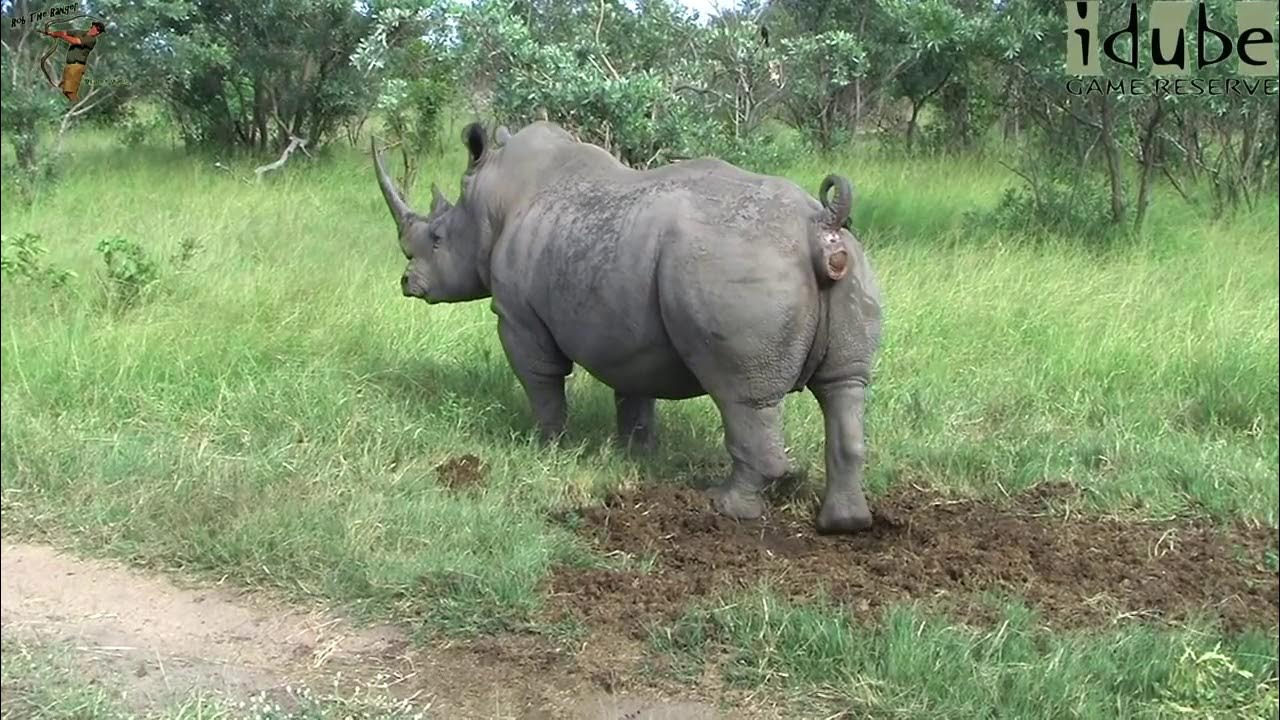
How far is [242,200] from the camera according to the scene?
930 cm

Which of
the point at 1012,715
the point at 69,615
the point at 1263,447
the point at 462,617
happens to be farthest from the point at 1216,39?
the point at 69,615

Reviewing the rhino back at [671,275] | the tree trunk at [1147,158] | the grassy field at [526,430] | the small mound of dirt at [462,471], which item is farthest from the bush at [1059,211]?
the small mound of dirt at [462,471]

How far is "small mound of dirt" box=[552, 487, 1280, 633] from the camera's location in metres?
3.86

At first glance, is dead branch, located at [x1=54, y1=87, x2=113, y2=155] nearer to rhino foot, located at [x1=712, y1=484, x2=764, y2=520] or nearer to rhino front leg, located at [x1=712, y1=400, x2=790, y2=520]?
rhino front leg, located at [x1=712, y1=400, x2=790, y2=520]

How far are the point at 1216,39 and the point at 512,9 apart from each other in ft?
15.4

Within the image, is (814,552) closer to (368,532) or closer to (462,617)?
(462,617)

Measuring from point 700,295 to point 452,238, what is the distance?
65.9 inches

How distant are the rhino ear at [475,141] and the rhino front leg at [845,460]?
190 centimetres

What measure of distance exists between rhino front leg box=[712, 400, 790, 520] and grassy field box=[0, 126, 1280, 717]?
53 cm

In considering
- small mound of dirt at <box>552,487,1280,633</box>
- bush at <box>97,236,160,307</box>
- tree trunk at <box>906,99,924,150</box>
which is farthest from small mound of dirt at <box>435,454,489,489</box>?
tree trunk at <box>906,99,924,150</box>

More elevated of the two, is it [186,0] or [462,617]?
[186,0]

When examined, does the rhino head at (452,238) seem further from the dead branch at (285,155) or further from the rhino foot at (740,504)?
the dead branch at (285,155)

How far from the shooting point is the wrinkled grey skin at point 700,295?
13.9 ft

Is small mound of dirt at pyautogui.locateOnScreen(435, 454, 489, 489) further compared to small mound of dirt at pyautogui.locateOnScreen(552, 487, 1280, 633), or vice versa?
small mound of dirt at pyautogui.locateOnScreen(435, 454, 489, 489)
